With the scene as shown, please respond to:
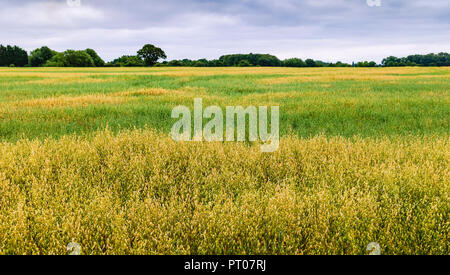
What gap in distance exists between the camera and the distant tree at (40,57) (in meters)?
108

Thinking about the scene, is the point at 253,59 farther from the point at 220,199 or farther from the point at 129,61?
the point at 220,199

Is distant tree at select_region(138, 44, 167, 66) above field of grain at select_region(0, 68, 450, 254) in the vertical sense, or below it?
above

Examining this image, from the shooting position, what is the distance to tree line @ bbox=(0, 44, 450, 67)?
8988 centimetres

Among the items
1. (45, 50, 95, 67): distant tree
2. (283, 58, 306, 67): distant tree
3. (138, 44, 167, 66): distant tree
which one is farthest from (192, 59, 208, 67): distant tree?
(45, 50, 95, 67): distant tree

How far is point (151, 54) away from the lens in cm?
10150

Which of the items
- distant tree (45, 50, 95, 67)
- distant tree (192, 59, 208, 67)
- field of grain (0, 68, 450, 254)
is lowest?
field of grain (0, 68, 450, 254)

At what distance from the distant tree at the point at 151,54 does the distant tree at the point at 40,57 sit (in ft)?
130

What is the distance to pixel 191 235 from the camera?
303 cm

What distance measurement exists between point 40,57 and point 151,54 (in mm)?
44127

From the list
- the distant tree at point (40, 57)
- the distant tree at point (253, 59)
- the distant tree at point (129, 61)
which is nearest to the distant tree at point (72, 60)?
the distant tree at point (129, 61)

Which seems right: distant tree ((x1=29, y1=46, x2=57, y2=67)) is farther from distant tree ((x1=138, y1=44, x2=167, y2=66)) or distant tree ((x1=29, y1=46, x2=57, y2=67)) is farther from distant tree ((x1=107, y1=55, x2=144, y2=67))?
distant tree ((x1=138, y1=44, x2=167, y2=66))
